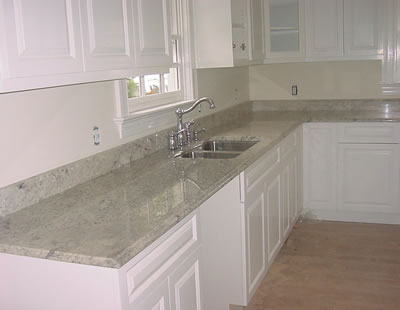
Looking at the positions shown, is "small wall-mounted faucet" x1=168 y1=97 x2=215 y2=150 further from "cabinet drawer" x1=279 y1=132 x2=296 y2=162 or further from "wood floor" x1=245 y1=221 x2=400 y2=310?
"wood floor" x1=245 y1=221 x2=400 y2=310

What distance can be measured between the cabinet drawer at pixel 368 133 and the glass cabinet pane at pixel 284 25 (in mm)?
872

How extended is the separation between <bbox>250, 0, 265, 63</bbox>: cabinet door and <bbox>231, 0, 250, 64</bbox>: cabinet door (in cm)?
13

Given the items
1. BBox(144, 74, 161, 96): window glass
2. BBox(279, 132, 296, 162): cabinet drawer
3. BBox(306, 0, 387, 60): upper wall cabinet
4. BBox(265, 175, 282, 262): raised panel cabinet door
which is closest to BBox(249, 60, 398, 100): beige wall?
BBox(306, 0, 387, 60): upper wall cabinet

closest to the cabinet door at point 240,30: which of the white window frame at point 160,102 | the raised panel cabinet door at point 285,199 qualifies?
the white window frame at point 160,102

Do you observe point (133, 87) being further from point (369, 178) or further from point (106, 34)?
point (369, 178)

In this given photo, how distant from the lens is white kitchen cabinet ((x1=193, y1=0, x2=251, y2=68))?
3.49 metres

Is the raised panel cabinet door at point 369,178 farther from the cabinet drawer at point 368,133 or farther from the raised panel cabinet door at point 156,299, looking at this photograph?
Result: the raised panel cabinet door at point 156,299

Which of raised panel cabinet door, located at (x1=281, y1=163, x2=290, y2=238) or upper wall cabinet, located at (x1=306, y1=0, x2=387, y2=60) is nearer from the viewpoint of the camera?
raised panel cabinet door, located at (x1=281, y1=163, x2=290, y2=238)

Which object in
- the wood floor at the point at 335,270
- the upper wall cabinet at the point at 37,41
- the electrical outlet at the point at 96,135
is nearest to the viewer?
the upper wall cabinet at the point at 37,41

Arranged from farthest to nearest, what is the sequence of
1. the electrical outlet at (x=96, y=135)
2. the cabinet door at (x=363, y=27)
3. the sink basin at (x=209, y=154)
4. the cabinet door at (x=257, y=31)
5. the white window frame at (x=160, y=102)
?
1. the cabinet door at (x=363, y=27)
2. the cabinet door at (x=257, y=31)
3. the sink basin at (x=209, y=154)
4. the white window frame at (x=160, y=102)
5. the electrical outlet at (x=96, y=135)

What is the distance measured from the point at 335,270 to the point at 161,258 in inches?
77.8

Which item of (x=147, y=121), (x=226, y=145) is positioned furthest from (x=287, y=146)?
(x=147, y=121)

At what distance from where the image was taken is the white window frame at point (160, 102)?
2727 millimetres

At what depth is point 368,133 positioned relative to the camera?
4.18 meters
